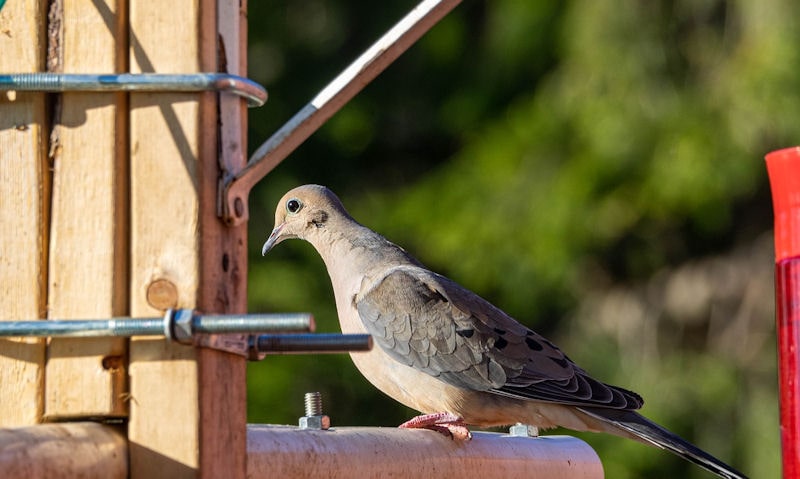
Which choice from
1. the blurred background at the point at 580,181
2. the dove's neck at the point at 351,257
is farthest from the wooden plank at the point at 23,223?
the blurred background at the point at 580,181

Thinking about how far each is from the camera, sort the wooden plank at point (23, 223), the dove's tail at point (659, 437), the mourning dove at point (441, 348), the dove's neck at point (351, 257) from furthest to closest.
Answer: the dove's neck at point (351, 257) → the mourning dove at point (441, 348) → the dove's tail at point (659, 437) → the wooden plank at point (23, 223)

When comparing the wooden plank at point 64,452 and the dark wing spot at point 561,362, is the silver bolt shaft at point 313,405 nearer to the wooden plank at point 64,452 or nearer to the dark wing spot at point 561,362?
the wooden plank at point 64,452

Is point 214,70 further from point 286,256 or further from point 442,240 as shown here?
point 286,256

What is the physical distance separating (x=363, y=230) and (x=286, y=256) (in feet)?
16.5

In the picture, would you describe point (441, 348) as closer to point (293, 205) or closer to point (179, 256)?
point (293, 205)

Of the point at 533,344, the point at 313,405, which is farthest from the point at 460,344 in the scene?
the point at 313,405

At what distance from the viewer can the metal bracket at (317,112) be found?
200 centimetres

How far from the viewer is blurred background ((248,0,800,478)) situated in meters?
8.16

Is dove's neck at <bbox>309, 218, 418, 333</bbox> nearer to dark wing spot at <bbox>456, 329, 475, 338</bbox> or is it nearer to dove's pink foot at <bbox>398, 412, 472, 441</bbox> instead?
dark wing spot at <bbox>456, 329, 475, 338</bbox>

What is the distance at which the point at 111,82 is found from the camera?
1957 mm

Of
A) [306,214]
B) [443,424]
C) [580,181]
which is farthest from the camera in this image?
[580,181]

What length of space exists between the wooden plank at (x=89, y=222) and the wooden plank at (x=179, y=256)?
21mm

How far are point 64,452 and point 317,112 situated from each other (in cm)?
59

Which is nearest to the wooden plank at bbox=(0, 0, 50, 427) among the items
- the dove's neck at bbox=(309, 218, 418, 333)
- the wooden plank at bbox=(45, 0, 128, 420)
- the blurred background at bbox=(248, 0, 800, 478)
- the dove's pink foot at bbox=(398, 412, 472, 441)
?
the wooden plank at bbox=(45, 0, 128, 420)
